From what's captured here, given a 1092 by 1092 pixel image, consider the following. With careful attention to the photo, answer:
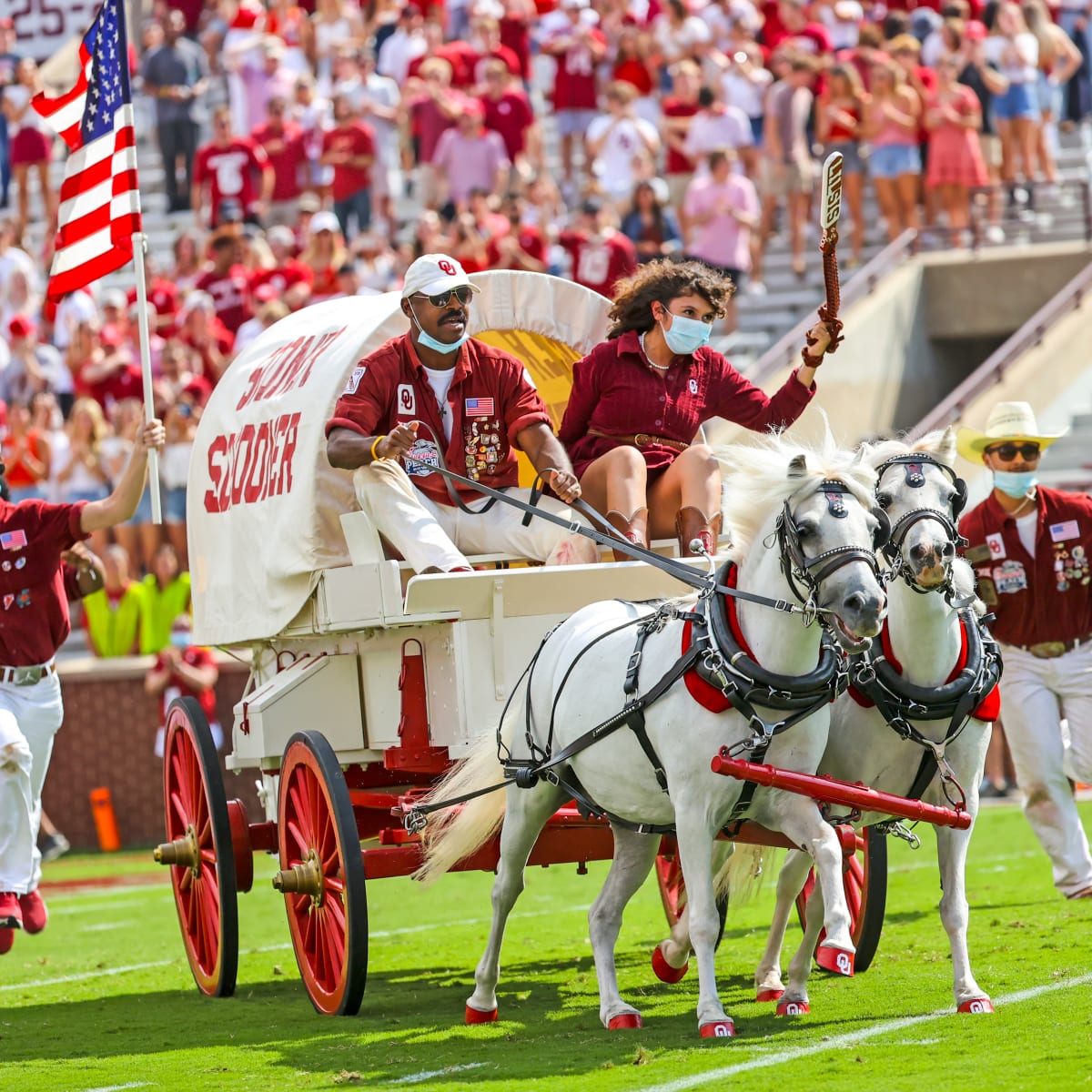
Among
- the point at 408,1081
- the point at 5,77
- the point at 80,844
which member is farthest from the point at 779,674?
the point at 5,77

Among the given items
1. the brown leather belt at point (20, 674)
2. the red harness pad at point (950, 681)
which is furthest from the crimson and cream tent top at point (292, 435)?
the red harness pad at point (950, 681)

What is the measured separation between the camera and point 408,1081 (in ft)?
22.4

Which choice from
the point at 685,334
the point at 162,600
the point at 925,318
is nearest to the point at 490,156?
→ the point at 925,318

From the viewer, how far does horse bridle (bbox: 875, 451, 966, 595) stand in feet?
23.9

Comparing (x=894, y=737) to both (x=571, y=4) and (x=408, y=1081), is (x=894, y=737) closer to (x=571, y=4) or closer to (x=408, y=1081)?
(x=408, y=1081)

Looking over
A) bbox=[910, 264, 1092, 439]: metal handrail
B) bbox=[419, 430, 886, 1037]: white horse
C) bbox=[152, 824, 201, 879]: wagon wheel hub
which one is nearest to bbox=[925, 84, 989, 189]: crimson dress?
bbox=[910, 264, 1092, 439]: metal handrail

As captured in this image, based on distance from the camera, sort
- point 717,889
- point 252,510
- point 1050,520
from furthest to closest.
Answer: point 1050,520
point 252,510
point 717,889

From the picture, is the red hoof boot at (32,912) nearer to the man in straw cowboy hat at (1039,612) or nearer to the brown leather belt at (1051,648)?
the man in straw cowboy hat at (1039,612)

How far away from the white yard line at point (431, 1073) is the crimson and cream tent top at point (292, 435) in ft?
8.25

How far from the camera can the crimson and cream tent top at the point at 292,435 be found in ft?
29.6

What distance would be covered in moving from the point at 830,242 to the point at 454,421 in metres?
1.68

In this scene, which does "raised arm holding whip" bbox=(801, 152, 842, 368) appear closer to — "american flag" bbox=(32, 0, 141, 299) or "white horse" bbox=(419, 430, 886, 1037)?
"white horse" bbox=(419, 430, 886, 1037)

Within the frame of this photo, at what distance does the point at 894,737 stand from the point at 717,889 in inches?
48.8

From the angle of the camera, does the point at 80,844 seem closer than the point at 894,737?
No
